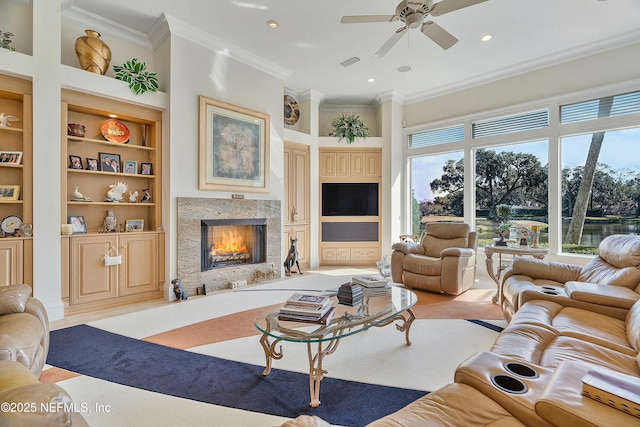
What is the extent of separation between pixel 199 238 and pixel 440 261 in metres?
3.29

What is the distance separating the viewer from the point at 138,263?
401cm

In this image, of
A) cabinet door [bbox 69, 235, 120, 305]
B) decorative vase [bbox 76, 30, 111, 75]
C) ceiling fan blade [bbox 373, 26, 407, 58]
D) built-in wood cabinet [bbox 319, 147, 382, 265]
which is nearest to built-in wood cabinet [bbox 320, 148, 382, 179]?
built-in wood cabinet [bbox 319, 147, 382, 265]

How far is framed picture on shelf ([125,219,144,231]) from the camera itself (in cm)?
412

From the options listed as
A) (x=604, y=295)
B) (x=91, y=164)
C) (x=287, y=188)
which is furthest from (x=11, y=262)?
(x=604, y=295)

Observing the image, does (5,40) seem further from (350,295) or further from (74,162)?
(350,295)

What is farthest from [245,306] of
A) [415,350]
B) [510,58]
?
[510,58]

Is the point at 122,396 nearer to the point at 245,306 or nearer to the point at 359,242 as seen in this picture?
the point at 245,306

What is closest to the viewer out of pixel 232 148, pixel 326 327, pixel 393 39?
pixel 326 327

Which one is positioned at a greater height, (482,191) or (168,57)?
(168,57)

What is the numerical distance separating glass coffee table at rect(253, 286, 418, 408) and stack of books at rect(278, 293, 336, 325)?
0.03 meters

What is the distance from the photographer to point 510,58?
190 inches

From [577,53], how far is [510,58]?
0.85 meters

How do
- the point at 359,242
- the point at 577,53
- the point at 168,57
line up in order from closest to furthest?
the point at 168,57 → the point at 577,53 → the point at 359,242

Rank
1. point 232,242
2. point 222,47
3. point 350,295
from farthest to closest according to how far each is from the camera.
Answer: point 232,242 < point 222,47 < point 350,295
